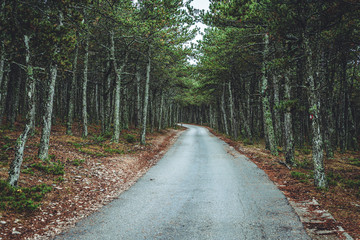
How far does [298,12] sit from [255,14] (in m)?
2.92

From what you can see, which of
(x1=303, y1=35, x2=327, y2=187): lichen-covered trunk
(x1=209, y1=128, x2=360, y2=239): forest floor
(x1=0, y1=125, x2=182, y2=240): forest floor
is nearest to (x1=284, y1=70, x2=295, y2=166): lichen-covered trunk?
(x1=209, y1=128, x2=360, y2=239): forest floor

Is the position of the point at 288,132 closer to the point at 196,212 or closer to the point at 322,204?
the point at 322,204

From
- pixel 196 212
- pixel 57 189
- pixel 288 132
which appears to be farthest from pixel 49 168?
pixel 288 132

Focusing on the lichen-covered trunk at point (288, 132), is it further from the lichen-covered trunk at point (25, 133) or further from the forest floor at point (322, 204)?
the lichen-covered trunk at point (25, 133)

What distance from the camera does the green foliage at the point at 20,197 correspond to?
5.20 m

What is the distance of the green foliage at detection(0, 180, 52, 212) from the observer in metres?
5.20

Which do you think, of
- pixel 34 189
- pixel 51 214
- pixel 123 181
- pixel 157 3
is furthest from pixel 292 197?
pixel 157 3

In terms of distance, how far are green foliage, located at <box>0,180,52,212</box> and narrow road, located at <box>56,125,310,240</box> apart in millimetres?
1527

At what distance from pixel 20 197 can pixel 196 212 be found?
465cm

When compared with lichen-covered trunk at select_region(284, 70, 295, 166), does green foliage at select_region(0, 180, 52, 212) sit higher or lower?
lower

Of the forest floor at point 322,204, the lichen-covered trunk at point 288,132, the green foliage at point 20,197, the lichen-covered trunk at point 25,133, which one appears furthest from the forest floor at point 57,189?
the lichen-covered trunk at point 288,132

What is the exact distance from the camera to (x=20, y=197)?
554cm

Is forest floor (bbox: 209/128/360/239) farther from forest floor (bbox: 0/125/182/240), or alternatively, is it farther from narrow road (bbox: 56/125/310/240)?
forest floor (bbox: 0/125/182/240)

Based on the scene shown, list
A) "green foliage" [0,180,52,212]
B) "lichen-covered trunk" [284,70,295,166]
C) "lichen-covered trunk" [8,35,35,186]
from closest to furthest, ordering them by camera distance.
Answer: "green foliage" [0,180,52,212] < "lichen-covered trunk" [8,35,35,186] < "lichen-covered trunk" [284,70,295,166]
